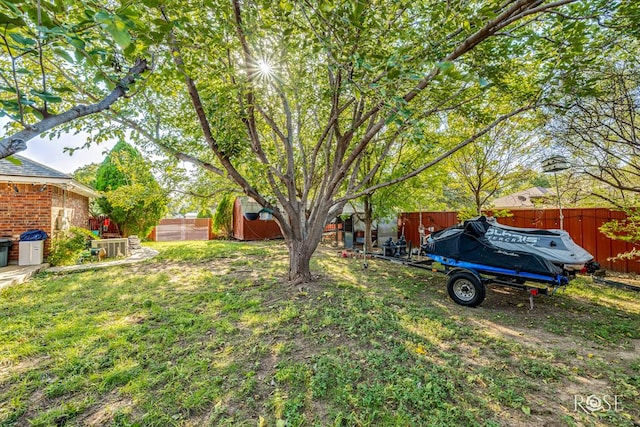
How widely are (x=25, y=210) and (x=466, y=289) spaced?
38.1 feet

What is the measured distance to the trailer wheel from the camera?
15.9 feet

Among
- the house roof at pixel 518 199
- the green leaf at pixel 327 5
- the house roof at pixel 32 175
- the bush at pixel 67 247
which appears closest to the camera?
the green leaf at pixel 327 5

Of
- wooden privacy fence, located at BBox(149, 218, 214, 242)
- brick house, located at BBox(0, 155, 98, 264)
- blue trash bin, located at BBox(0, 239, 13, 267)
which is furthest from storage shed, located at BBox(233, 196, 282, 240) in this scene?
blue trash bin, located at BBox(0, 239, 13, 267)

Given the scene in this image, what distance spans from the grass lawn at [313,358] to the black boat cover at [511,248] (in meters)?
0.87

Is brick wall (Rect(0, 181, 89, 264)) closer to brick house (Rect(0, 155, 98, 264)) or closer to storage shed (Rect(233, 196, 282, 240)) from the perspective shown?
brick house (Rect(0, 155, 98, 264))

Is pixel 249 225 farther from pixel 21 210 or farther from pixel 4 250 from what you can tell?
pixel 4 250

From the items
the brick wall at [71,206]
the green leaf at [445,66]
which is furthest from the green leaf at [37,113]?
the brick wall at [71,206]

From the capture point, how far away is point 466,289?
5055mm

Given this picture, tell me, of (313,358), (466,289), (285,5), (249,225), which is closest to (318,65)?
(285,5)

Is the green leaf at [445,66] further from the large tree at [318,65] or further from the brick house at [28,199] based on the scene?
the brick house at [28,199]

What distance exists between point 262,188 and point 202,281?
2968 mm

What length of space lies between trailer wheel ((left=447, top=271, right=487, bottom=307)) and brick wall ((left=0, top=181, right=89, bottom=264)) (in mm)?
10977

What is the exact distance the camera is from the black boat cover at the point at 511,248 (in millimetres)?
4445

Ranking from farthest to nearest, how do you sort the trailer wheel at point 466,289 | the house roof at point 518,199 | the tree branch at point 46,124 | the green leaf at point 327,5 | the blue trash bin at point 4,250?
the house roof at point 518,199
the blue trash bin at point 4,250
the trailer wheel at point 466,289
the green leaf at point 327,5
the tree branch at point 46,124
